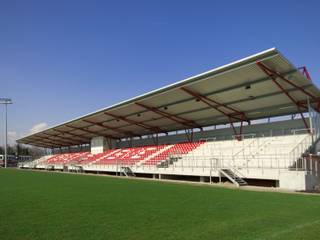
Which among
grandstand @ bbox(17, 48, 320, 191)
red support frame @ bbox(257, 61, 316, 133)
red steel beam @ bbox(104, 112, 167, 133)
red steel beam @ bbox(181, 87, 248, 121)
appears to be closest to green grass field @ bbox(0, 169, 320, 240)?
grandstand @ bbox(17, 48, 320, 191)

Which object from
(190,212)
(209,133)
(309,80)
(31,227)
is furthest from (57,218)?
(209,133)

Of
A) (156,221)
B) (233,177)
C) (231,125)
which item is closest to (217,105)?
(231,125)

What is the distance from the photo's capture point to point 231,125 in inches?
1281

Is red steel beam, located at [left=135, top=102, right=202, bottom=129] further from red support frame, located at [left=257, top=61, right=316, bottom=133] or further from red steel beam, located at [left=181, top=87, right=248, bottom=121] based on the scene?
red support frame, located at [left=257, top=61, right=316, bottom=133]

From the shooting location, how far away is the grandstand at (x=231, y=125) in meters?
20.3

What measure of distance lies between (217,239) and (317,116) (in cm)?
2149

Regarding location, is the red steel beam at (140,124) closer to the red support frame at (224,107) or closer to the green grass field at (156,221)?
the red support frame at (224,107)

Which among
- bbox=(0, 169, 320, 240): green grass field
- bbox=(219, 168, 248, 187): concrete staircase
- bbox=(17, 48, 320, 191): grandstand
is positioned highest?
bbox=(17, 48, 320, 191): grandstand

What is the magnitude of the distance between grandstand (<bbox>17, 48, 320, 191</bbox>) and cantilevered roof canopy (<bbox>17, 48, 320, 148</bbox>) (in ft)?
0.19

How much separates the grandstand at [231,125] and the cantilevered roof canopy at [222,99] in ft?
0.19

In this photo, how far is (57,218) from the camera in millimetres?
7773

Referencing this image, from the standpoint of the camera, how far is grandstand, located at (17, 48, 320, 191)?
66.7 feet

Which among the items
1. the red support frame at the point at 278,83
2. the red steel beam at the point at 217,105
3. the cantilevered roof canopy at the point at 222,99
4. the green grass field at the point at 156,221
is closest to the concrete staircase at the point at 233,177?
the cantilevered roof canopy at the point at 222,99

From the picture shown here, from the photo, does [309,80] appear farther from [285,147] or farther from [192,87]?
[192,87]
